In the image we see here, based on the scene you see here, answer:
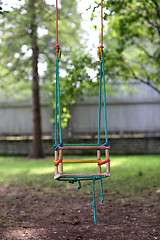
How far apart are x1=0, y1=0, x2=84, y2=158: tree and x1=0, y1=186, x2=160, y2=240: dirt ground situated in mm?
4089

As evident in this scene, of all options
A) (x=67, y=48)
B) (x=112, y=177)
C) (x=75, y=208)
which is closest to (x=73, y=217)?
(x=75, y=208)

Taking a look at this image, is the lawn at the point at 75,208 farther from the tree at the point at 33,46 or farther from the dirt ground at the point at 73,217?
the tree at the point at 33,46

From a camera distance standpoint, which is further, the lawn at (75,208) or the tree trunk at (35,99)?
the tree trunk at (35,99)

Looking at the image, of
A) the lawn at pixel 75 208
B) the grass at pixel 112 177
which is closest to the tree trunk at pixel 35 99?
the grass at pixel 112 177

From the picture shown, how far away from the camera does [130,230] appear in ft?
10.8

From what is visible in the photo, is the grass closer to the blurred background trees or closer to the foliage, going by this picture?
the blurred background trees

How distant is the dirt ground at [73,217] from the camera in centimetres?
316

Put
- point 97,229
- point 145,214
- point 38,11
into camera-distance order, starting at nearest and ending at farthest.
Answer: point 97,229
point 145,214
point 38,11

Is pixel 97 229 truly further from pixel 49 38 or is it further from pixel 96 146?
pixel 49 38

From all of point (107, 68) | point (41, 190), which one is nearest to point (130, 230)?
point (41, 190)

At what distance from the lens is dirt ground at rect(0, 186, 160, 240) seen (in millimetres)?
3162

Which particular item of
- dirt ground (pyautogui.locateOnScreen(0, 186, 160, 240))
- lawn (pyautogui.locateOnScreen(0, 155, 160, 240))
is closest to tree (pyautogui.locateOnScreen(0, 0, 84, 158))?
lawn (pyautogui.locateOnScreen(0, 155, 160, 240))

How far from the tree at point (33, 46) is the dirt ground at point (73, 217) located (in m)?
4.09

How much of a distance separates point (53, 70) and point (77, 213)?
583 centimetres
